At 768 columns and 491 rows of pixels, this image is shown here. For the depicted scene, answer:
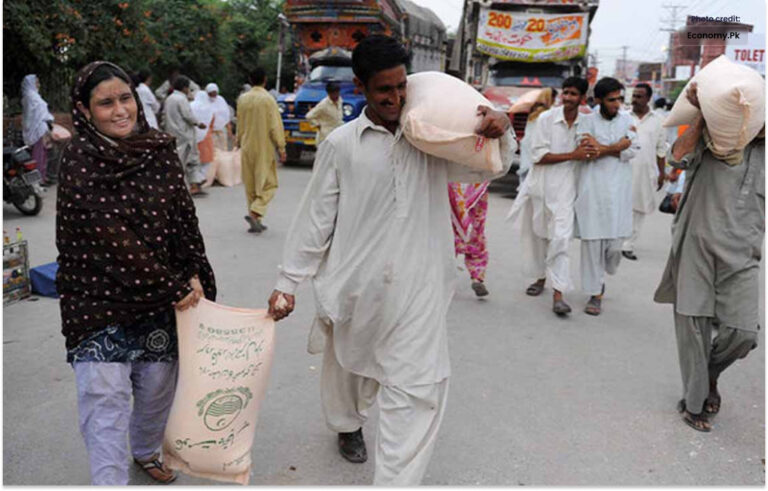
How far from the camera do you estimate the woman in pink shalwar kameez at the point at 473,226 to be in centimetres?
542

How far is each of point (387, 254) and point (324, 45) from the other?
14.7 meters

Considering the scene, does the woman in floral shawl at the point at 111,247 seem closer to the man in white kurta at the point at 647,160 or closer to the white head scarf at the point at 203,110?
the man in white kurta at the point at 647,160

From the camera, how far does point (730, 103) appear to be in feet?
10.7

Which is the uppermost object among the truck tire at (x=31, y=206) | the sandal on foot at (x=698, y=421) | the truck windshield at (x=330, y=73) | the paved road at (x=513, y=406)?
the truck windshield at (x=330, y=73)

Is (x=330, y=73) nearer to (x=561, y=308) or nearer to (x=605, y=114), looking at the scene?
(x=605, y=114)

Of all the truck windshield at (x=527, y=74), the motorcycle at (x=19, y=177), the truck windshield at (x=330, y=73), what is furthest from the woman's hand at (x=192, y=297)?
the truck windshield at (x=330, y=73)

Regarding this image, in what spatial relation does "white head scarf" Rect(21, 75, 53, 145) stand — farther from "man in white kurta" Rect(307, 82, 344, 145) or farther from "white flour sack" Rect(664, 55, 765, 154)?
"white flour sack" Rect(664, 55, 765, 154)

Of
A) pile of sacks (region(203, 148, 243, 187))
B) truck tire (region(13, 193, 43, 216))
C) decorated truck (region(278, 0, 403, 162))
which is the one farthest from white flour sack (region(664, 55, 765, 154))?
decorated truck (region(278, 0, 403, 162))

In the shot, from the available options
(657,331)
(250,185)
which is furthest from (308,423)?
(250,185)

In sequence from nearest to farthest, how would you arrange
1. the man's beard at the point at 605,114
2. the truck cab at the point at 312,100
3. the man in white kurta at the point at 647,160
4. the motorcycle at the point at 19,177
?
the man's beard at the point at 605,114
the man in white kurta at the point at 647,160
the motorcycle at the point at 19,177
the truck cab at the point at 312,100

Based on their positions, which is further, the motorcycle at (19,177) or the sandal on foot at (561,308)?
the motorcycle at (19,177)

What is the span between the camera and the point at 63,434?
3.31m

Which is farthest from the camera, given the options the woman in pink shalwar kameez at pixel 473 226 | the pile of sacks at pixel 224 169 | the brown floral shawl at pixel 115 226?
the pile of sacks at pixel 224 169

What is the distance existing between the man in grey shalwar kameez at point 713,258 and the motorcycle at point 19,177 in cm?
729
